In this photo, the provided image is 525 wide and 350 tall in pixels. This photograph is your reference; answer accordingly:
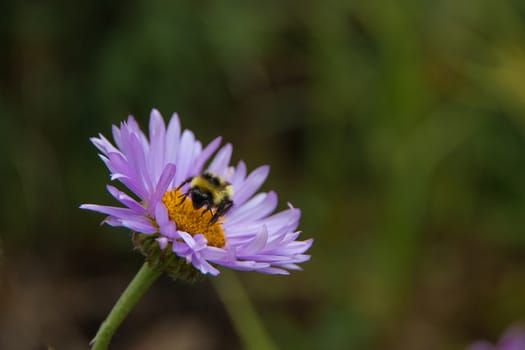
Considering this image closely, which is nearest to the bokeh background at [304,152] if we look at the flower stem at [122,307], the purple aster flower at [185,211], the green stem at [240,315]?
the green stem at [240,315]

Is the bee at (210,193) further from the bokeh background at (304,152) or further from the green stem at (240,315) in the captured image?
the bokeh background at (304,152)

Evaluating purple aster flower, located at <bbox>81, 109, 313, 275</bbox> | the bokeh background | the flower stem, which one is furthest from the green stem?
the flower stem

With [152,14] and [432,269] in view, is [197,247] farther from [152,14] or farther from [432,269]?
[432,269]

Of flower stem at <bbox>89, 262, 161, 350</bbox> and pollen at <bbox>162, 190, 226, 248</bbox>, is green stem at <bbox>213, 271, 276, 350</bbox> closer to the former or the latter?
pollen at <bbox>162, 190, 226, 248</bbox>

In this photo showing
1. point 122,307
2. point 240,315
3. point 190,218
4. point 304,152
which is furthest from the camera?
point 304,152

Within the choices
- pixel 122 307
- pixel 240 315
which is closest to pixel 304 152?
pixel 240 315

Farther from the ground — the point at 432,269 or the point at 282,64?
the point at 282,64

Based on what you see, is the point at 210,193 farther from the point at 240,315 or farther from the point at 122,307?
the point at 240,315

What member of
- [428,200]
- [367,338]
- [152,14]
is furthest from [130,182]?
[428,200]
